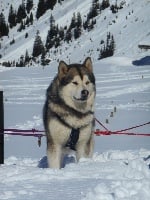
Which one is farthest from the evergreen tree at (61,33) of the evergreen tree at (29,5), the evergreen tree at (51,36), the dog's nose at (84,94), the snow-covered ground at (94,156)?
the dog's nose at (84,94)

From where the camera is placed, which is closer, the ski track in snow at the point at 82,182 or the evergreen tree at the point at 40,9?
the ski track in snow at the point at 82,182

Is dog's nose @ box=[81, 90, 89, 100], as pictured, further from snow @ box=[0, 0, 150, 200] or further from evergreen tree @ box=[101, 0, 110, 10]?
evergreen tree @ box=[101, 0, 110, 10]

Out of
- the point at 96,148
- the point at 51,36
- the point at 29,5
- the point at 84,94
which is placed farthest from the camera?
the point at 29,5

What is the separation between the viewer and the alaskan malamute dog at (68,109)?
5.23 metres

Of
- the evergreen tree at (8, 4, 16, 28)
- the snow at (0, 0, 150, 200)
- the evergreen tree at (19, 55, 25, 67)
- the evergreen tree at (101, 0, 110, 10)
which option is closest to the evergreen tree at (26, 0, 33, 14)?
the evergreen tree at (8, 4, 16, 28)

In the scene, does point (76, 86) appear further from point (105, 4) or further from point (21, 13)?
point (21, 13)

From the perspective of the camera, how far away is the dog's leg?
5.33m

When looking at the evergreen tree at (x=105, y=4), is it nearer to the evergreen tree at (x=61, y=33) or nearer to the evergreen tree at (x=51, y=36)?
the evergreen tree at (x=61, y=33)

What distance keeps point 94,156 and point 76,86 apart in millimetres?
1409

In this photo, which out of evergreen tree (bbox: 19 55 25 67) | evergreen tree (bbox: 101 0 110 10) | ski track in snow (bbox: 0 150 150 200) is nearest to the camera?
ski track in snow (bbox: 0 150 150 200)

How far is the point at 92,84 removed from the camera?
530 cm

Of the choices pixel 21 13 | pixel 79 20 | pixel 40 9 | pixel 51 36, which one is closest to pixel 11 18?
pixel 21 13

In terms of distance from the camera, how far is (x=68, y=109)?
17.5 ft

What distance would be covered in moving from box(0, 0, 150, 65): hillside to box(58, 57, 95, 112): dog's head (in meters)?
32.8
